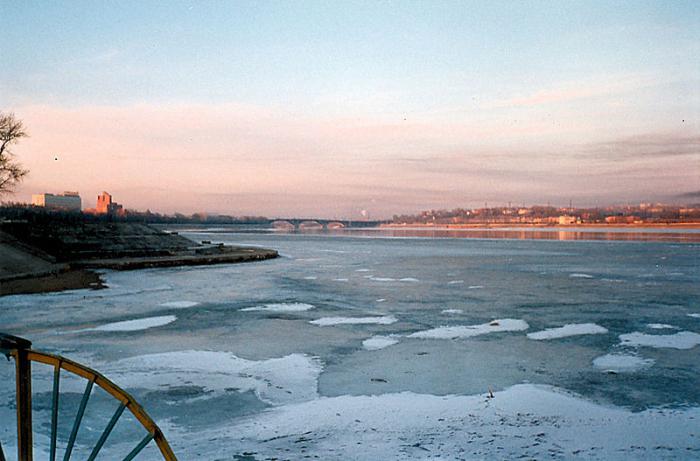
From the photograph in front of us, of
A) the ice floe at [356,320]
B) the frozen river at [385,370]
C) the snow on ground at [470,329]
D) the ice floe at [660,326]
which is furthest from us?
the ice floe at [356,320]

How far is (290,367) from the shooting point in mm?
9828

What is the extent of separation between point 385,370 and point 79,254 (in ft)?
114

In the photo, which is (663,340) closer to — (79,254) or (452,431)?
(452,431)

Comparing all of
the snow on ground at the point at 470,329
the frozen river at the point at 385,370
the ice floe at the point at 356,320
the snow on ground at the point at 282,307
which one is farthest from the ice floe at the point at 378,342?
the snow on ground at the point at 282,307

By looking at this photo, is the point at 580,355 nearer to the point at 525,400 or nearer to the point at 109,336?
the point at 525,400

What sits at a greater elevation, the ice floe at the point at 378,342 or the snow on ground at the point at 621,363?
the snow on ground at the point at 621,363

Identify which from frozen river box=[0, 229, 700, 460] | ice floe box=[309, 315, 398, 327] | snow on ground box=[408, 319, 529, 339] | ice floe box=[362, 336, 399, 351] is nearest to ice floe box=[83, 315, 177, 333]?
frozen river box=[0, 229, 700, 460]

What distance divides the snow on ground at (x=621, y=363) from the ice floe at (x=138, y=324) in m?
9.95

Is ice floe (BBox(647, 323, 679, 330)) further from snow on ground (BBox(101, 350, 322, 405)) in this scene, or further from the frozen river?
snow on ground (BBox(101, 350, 322, 405))

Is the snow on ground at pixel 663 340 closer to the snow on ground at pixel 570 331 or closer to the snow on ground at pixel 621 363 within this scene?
the snow on ground at pixel 570 331

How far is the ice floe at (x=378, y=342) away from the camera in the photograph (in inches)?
447

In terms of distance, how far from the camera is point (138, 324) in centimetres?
1398

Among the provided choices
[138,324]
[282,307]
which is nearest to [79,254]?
[282,307]

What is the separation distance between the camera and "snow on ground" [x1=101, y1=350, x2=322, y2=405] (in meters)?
8.55
